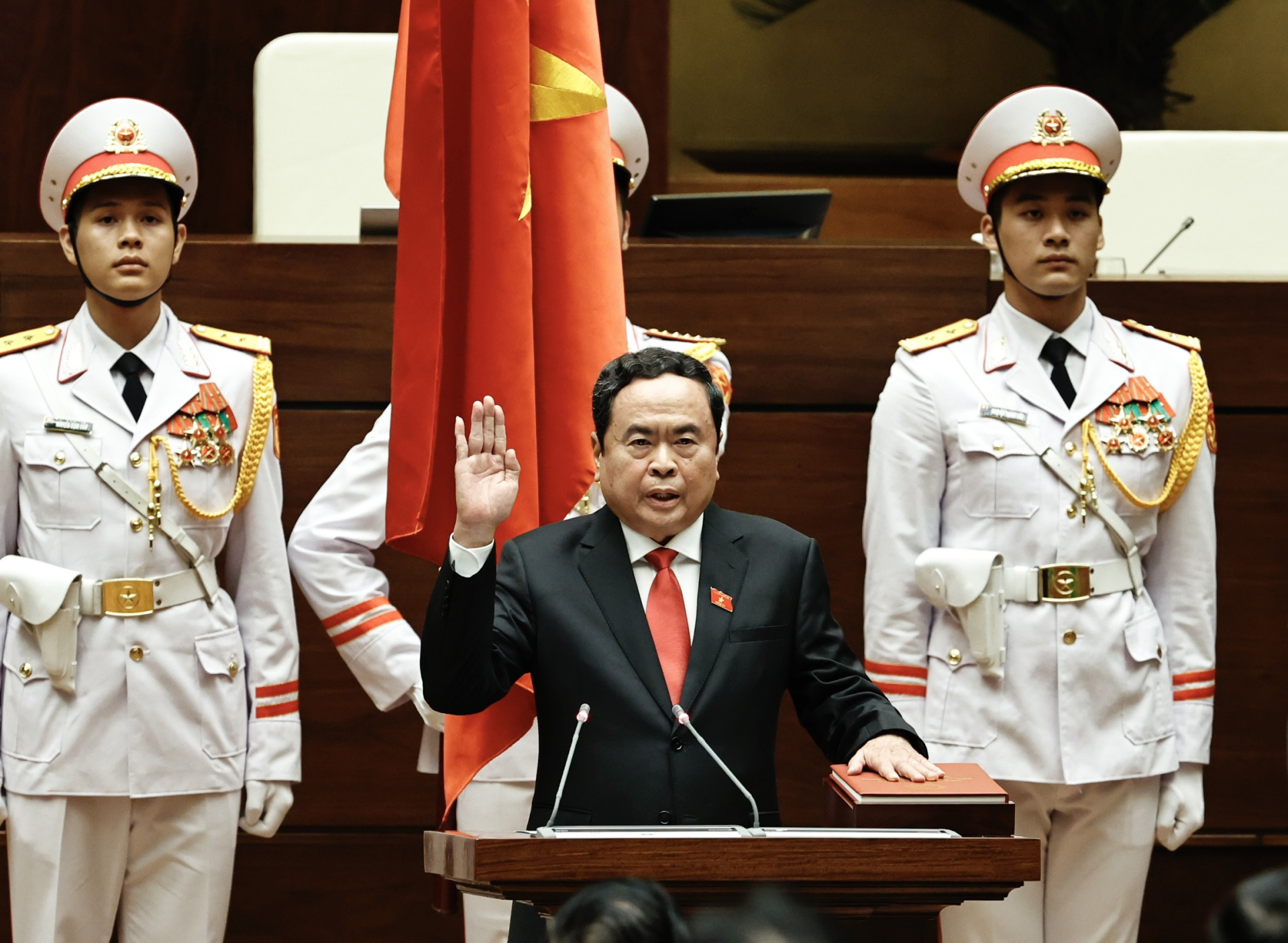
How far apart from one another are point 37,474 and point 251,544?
14.4 inches

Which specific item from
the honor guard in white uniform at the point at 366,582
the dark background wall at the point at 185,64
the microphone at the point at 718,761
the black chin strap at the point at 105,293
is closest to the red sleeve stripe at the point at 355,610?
the honor guard in white uniform at the point at 366,582

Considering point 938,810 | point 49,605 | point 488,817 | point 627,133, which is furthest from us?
point 627,133

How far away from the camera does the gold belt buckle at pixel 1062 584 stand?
3010mm

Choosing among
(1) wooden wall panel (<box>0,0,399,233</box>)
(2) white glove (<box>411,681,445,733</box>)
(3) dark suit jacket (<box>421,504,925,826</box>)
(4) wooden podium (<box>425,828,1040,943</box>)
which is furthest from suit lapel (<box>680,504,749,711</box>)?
(1) wooden wall panel (<box>0,0,399,233</box>)

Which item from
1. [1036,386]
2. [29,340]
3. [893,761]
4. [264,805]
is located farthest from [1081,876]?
[29,340]

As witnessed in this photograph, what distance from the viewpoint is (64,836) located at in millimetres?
2859

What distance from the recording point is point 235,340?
312 centimetres

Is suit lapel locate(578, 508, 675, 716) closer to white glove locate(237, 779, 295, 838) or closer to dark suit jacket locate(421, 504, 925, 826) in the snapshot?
dark suit jacket locate(421, 504, 925, 826)

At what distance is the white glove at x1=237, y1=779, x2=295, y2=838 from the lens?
117 inches

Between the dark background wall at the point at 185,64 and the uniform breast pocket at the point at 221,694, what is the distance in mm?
2685

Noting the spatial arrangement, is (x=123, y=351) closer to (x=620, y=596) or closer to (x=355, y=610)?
(x=355, y=610)

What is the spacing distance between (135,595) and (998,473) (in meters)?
1.46

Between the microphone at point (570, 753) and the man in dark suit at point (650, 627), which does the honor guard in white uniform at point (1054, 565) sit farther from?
the microphone at point (570, 753)

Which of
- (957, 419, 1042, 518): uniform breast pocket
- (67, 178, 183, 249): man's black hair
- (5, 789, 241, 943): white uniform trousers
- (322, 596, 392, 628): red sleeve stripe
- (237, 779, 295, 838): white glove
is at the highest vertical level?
(67, 178, 183, 249): man's black hair
